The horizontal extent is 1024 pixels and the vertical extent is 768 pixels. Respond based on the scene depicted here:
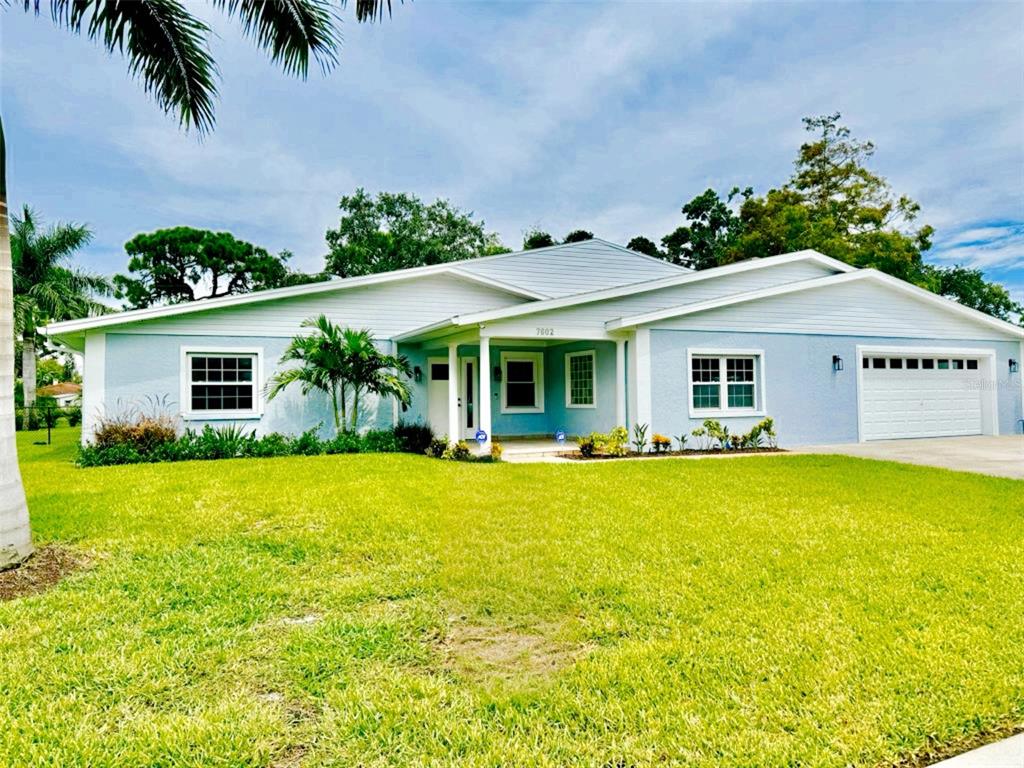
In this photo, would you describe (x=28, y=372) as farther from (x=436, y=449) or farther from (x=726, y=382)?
(x=726, y=382)

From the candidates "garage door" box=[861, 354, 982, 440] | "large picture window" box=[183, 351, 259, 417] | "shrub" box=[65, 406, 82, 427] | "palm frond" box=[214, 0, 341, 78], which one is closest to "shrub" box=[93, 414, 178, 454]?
"large picture window" box=[183, 351, 259, 417]

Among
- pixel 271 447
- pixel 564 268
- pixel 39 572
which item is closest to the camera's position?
pixel 39 572

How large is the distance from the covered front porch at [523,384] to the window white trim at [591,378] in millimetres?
24

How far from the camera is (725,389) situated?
13938mm

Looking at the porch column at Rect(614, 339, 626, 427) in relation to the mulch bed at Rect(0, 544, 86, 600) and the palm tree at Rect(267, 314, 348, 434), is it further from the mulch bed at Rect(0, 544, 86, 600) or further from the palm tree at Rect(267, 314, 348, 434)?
the mulch bed at Rect(0, 544, 86, 600)

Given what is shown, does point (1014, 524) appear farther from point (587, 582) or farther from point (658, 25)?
point (658, 25)

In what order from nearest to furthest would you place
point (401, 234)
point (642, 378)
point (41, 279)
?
1. point (642, 378)
2. point (41, 279)
3. point (401, 234)

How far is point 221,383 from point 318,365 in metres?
2.36

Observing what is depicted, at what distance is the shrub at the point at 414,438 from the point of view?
13477 mm

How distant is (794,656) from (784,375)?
1220 centimetres

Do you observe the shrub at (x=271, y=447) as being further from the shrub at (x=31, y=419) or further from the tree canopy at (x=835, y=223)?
the tree canopy at (x=835, y=223)

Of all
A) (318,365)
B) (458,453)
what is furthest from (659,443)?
(318,365)

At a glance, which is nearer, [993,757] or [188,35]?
[993,757]

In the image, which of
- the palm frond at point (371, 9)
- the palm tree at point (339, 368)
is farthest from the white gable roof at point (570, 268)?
the palm frond at point (371, 9)
